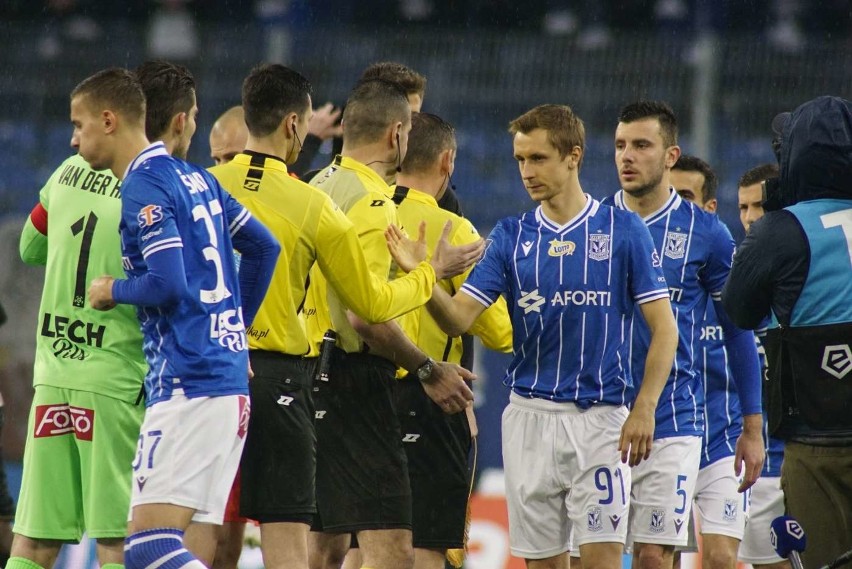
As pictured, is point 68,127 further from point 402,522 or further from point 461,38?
point 402,522

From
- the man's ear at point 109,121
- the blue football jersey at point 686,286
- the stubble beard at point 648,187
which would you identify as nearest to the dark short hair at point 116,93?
the man's ear at point 109,121

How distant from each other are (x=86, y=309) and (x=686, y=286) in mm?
2750

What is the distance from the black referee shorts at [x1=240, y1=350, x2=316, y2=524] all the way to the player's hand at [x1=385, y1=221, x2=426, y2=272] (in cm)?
57

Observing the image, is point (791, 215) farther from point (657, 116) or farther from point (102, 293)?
point (657, 116)

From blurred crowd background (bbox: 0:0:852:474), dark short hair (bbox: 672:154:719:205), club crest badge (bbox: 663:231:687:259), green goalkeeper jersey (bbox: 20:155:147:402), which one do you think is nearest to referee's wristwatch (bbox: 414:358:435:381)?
green goalkeeper jersey (bbox: 20:155:147:402)

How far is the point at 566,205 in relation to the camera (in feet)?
17.1

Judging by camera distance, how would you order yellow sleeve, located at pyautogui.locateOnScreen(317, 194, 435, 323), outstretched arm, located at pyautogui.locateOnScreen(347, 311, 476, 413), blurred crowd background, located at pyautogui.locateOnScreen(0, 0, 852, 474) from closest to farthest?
yellow sleeve, located at pyautogui.locateOnScreen(317, 194, 435, 323) → outstretched arm, located at pyautogui.locateOnScreen(347, 311, 476, 413) → blurred crowd background, located at pyautogui.locateOnScreen(0, 0, 852, 474)

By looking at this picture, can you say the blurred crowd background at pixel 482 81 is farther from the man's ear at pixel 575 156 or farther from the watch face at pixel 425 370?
the watch face at pixel 425 370

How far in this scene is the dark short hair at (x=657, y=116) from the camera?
6.25m

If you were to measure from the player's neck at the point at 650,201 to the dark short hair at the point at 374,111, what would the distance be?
1.34 meters

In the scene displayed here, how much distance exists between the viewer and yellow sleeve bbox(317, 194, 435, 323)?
455cm

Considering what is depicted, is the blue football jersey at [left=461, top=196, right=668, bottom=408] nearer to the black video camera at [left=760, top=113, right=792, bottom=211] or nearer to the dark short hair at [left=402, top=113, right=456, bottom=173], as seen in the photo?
the dark short hair at [left=402, top=113, right=456, bottom=173]

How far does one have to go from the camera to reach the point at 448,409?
5281 mm

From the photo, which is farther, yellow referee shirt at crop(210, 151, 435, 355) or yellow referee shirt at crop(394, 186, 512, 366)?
yellow referee shirt at crop(394, 186, 512, 366)
